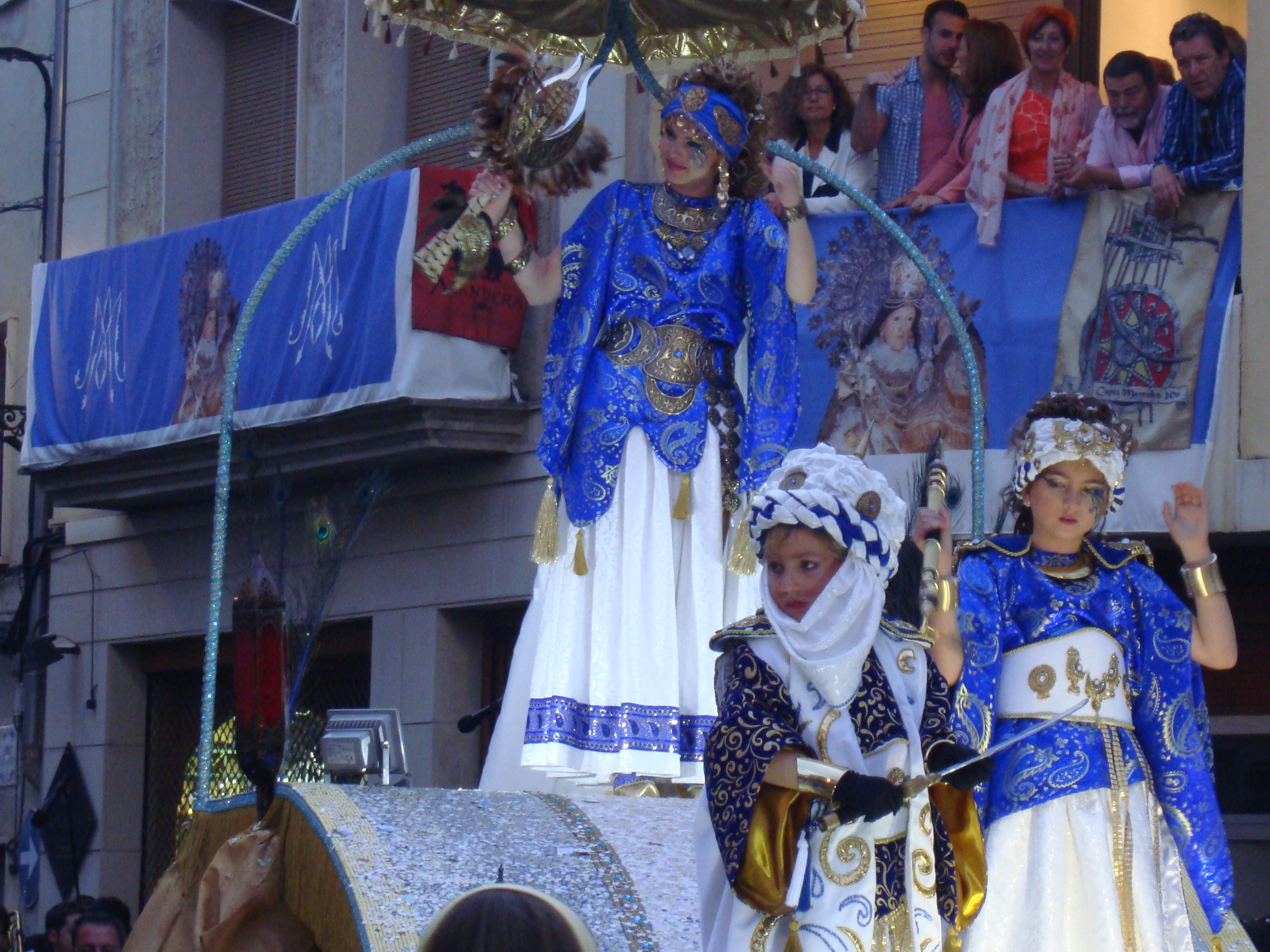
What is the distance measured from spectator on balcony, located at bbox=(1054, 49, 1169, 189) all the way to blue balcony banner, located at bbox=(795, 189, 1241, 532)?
0.38 ft

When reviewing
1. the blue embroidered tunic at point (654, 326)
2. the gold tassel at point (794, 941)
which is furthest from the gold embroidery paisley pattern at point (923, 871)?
the blue embroidered tunic at point (654, 326)

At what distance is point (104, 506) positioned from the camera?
40.7ft

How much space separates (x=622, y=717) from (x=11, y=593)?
8952 millimetres

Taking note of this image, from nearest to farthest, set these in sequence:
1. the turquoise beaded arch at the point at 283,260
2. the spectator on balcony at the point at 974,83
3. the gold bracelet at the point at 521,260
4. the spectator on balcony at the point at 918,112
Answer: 1. the turquoise beaded arch at the point at 283,260
2. the gold bracelet at the point at 521,260
3. the spectator on balcony at the point at 974,83
4. the spectator on balcony at the point at 918,112

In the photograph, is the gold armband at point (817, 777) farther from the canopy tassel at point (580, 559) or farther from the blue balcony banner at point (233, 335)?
the blue balcony banner at point (233, 335)

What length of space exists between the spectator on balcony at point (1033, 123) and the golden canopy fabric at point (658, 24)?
2.07 metres

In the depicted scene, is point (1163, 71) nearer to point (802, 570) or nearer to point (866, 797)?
point (802, 570)

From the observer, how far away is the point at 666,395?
587cm

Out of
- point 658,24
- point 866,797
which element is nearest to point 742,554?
point 658,24

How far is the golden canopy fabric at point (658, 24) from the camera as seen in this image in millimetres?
6461

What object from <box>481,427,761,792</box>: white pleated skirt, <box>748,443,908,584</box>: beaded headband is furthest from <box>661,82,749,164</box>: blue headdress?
<box>748,443,908,584</box>: beaded headband

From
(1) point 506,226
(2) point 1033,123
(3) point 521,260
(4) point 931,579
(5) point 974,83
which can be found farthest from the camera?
(5) point 974,83

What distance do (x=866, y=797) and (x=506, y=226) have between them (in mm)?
2813

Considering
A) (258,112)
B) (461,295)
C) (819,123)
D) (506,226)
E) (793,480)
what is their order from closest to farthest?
(793,480)
(506,226)
(819,123)
(461,295)
(258,112)
